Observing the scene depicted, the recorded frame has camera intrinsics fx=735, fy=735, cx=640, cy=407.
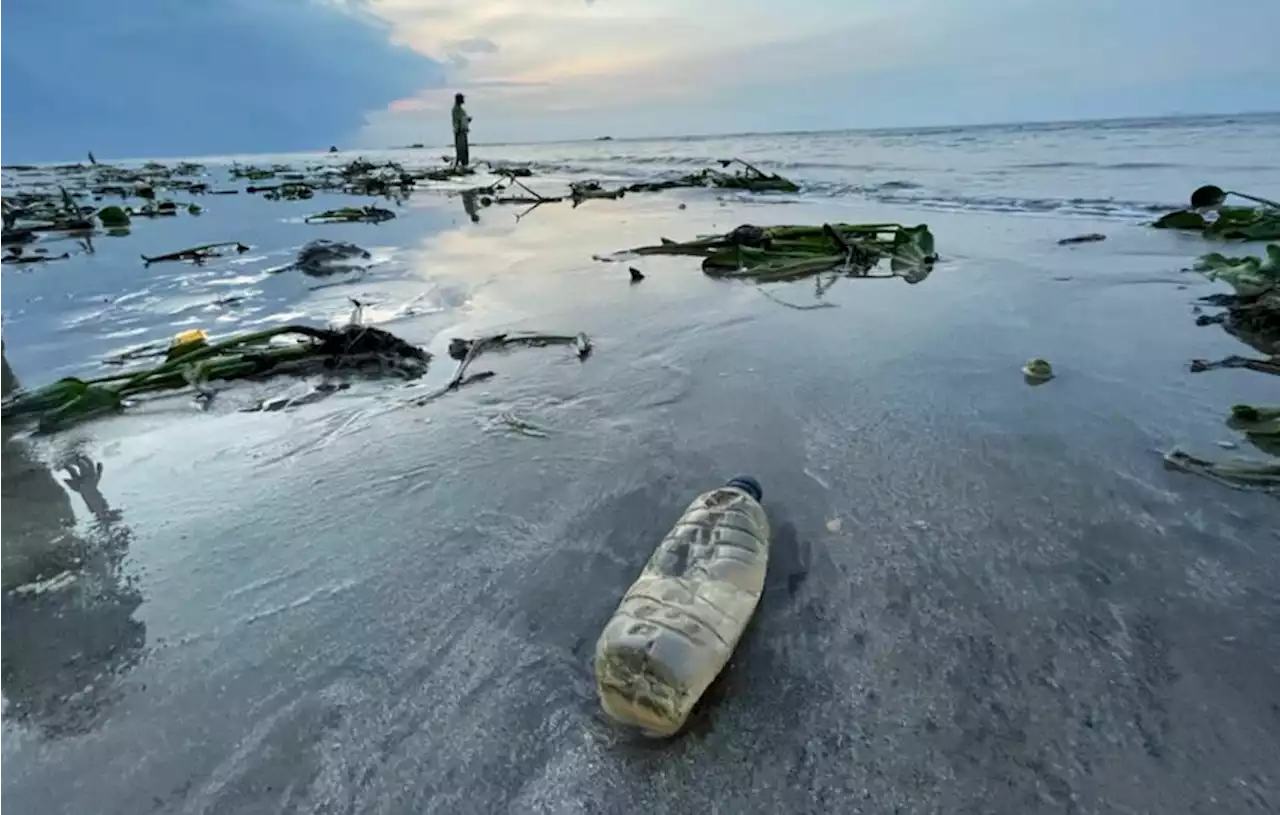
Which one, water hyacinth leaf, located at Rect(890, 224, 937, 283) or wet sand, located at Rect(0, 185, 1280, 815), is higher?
water hyacinth leaf, located at Rect(890, 224, 937, 283)

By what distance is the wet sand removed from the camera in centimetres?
186

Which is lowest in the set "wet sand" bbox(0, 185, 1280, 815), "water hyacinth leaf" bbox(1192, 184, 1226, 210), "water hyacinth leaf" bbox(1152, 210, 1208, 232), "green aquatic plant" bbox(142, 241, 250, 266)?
"wet sand" bbox(0, 185, 1280, 815)

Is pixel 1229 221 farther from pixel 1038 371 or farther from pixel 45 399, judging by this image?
pixel 45 399

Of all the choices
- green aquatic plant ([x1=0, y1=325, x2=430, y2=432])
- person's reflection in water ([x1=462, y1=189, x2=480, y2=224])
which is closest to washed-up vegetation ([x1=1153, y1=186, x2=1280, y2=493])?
green aquatic plant ([x1=0, y1=325, x2=430, y2=432])

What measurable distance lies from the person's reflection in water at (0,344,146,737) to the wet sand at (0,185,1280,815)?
0.07 ft

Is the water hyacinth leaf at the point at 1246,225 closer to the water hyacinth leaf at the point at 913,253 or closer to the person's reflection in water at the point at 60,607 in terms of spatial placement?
the water hyacinth leaf at the point at 913,253

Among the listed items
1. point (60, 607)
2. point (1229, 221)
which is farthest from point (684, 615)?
point (1229, 221)

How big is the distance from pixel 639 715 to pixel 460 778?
0.48 m

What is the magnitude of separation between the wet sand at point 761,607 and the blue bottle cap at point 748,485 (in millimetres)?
138

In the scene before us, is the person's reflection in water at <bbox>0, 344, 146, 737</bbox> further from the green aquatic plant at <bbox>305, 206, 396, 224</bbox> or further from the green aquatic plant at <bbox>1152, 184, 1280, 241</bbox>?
the green aquatic plant at <bbox>305, 206, 396, 224</bbox>

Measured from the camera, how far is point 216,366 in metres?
4.98

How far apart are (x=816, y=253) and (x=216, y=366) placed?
20.1 ft

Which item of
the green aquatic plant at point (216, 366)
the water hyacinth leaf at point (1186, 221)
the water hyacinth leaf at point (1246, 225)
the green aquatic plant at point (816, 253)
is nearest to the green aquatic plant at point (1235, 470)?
the green aquatic plant at point (216, 366)

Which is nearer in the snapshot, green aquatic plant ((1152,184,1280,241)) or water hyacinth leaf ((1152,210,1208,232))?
green aquatic plant ((1152,184,1280,241))
